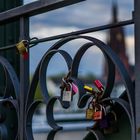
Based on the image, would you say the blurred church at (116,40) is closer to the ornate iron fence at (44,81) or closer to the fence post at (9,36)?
the ornate iron fence at (44,81)

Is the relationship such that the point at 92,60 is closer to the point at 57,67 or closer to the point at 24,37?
the point at 57,67

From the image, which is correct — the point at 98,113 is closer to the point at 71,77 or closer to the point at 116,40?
the point at 71,77

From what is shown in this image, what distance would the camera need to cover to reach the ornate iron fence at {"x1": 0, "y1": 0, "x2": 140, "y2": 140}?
1460 mm

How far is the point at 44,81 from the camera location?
187cm

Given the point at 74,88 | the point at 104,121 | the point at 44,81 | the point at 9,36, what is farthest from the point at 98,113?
the point at 9,36

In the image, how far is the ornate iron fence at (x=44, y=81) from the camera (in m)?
1.46

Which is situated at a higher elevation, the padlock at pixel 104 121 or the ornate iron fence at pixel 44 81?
the ornate iron fence at pixel 44 81

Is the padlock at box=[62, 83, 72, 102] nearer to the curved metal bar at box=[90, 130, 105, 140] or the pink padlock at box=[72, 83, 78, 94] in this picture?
the pink padlock at box=[72, 83, 78, 94]

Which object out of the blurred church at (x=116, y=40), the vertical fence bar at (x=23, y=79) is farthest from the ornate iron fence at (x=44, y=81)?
the blurred church at (x=116, y=40)

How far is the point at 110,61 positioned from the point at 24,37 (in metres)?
0.59

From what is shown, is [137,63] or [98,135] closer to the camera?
[137,63]

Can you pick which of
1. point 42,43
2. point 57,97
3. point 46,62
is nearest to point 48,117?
point 57,97

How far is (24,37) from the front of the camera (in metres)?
2.01

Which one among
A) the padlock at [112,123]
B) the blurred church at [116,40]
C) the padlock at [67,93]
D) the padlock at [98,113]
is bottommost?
the padlock at [112,123]
